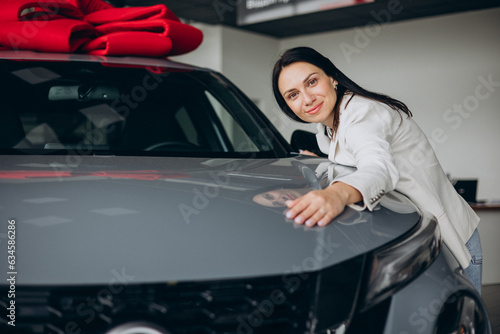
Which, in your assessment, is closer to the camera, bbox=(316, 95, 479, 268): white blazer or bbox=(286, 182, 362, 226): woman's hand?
bbox=(286, 182, 362, 226): woman's hand

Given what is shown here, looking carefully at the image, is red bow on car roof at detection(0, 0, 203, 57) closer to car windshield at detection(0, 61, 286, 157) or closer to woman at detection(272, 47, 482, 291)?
car windshield at detection(0, 61, 286, 157)

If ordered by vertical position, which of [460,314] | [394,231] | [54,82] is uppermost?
[54,82]

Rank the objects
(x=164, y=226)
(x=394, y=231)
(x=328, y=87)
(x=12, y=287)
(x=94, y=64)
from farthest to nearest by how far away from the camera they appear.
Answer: (x=94, y=64) < (x=328, y=87) < (x=394, y=231) < (x=164, y=226) < (x=12, y=287)

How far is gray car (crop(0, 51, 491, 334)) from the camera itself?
2.15 ft

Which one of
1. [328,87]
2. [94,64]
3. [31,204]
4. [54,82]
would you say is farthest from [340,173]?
[54,82]

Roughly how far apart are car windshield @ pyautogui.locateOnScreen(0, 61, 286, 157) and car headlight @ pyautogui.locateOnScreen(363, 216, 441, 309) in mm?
600

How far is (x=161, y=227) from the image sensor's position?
759 mm

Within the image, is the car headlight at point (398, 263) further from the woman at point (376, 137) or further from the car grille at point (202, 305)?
the woman at point (376, 137)

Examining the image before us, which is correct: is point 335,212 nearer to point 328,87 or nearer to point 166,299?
point 166,299

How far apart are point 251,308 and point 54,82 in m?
1.20

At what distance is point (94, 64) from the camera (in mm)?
1519

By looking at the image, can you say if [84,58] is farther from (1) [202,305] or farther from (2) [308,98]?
(1) [202,305]

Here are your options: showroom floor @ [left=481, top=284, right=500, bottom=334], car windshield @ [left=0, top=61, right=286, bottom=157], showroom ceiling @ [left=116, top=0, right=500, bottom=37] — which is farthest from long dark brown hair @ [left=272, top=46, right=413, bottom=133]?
showroom ceiling @ [left=116, top=0, right=500, bottom=37]

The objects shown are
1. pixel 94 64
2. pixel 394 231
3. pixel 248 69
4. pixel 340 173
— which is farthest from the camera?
pixel 248 69
